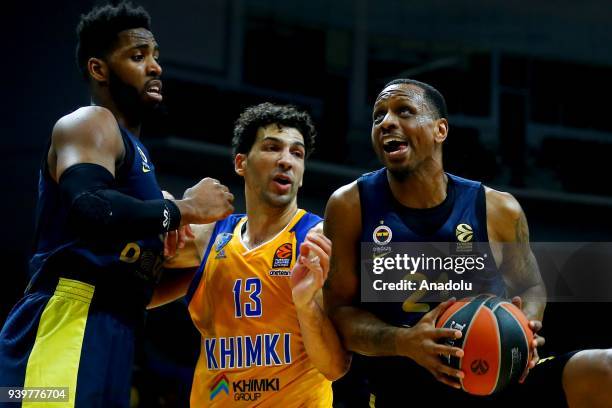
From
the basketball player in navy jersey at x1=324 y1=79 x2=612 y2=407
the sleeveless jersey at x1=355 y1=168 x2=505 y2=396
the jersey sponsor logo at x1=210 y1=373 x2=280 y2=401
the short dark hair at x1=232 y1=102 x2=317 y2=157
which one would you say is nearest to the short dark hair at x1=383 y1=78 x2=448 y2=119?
the basketball player in navy jersey at x1=324 y1=79 x2=612 y2=407

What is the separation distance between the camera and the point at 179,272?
370 cm

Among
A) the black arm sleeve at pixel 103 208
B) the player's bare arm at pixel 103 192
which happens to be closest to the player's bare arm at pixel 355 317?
the player's bare arm at pixel 103 192

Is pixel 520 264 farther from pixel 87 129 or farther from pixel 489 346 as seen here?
pixel 87 129

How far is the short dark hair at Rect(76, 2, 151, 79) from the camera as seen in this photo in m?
3.30

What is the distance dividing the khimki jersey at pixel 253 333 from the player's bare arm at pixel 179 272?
6 centimetres

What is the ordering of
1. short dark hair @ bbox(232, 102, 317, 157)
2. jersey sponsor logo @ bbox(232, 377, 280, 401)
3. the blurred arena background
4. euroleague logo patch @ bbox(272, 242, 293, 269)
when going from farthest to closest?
1. the blurred arena background
2. short dark hair @ bbox(232, 102, 317, 157)
3. euroleague logo patch @ bbox(272, 242, 293, 269)
4. jersey sponsor logo @ bbox(232, 377, 280, 401)

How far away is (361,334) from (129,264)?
0.94 meters

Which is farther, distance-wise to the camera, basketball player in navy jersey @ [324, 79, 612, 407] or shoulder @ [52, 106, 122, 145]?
basketball player in navy jersey @ [324, 79, 612, 407]

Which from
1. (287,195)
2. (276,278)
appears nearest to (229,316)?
(276,278)

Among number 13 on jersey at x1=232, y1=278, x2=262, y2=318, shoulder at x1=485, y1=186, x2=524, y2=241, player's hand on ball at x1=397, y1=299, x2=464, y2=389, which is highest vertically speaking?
shoulder at x1=485, y1=186, x2=524, y2=241

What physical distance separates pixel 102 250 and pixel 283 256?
35.5 inches

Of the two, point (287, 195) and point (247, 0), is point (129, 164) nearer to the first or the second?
point (287, 195)

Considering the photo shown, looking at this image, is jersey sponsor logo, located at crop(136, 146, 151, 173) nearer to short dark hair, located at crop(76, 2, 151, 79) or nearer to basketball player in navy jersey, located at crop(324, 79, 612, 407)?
short dark hair, located at crop(76, 2, 151, 79)

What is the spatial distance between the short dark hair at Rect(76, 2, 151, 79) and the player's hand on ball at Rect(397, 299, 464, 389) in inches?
67.5
